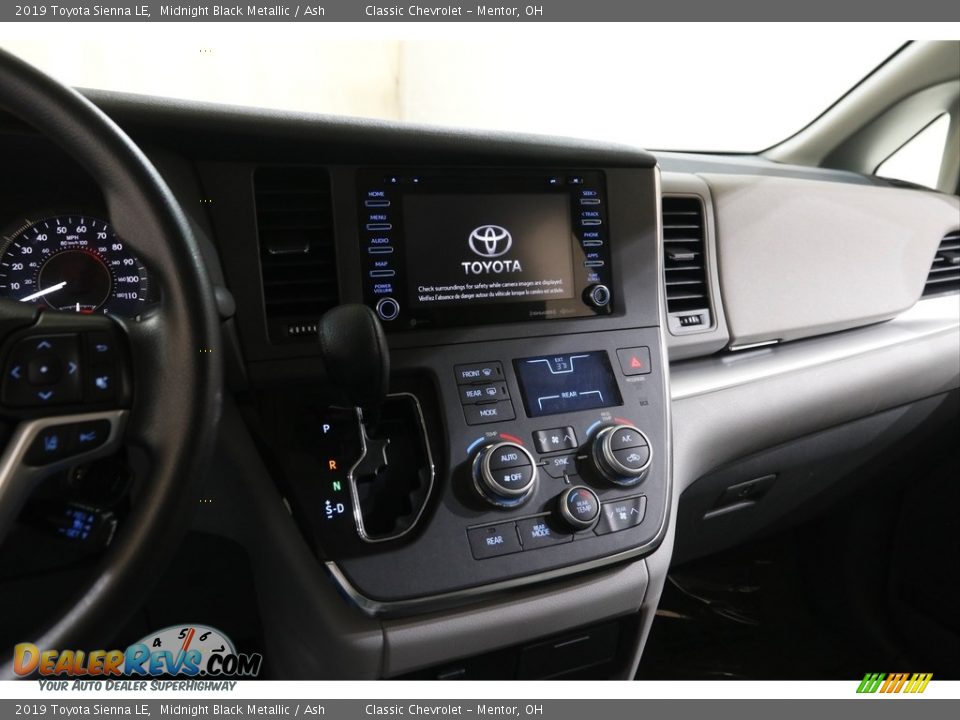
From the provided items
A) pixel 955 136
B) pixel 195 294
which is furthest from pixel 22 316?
pixel 955 136

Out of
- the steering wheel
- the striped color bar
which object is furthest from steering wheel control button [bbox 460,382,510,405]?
the striped color bar

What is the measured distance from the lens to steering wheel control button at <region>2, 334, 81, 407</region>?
0.69 metres

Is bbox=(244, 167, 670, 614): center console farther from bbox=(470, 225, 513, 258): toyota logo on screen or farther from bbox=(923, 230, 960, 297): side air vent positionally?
bbox=(923, 230, 960, 297): side air vent

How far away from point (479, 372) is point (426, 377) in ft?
0.25

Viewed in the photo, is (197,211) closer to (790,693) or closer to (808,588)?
(790,693)

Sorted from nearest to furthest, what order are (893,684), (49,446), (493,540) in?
(49,446)
(493,540)
(893,684)

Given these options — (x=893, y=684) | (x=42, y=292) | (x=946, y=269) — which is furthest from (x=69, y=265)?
(x=946, y=269)

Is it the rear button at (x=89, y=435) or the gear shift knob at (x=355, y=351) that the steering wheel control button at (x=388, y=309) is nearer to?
the gear shift knob at (x=355, y=351)

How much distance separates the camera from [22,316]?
704 millimetres

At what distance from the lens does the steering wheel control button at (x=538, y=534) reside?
41.4 inches

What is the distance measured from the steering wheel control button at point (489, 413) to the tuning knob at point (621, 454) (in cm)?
13

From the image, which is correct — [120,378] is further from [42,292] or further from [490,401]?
[490,401]

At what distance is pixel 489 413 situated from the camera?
110cm
